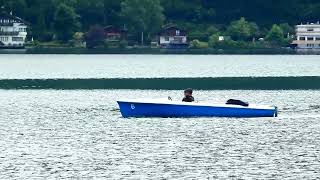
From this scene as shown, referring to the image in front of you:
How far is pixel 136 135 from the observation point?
7606cm

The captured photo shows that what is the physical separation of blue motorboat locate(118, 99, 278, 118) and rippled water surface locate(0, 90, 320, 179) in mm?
863

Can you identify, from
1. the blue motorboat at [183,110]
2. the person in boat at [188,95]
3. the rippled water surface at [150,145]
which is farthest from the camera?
the person in boat at [188,95]

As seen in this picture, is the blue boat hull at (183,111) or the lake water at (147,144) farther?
the blue boat hull at (183,111)

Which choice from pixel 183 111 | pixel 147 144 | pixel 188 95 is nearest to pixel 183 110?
pixel 183 111

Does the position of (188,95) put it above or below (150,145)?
above

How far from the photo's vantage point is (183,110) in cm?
8669

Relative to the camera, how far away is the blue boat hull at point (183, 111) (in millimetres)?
86625

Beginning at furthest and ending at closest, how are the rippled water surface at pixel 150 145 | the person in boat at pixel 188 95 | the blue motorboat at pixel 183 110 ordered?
1. the person in boat at pixel 188 95
2. the blue motorboat at pixel 183 110
3. the rippled water surface at pixel 150 145

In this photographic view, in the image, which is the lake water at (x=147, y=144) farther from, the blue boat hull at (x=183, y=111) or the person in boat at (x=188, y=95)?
the person in boat at (x=188, y=95)

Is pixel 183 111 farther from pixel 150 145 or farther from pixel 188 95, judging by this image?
pixel 150 145

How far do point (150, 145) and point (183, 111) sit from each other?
15939 mm

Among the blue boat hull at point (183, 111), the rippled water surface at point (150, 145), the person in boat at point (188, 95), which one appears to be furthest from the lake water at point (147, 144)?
the person in boat at point (188, 95)

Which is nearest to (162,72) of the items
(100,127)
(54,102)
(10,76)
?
(10,76)

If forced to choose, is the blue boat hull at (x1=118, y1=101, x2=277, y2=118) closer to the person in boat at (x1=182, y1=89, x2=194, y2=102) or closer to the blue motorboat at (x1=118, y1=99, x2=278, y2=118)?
the blue motorboat at (x1=118, y1=99, x2=278, y2=118)
